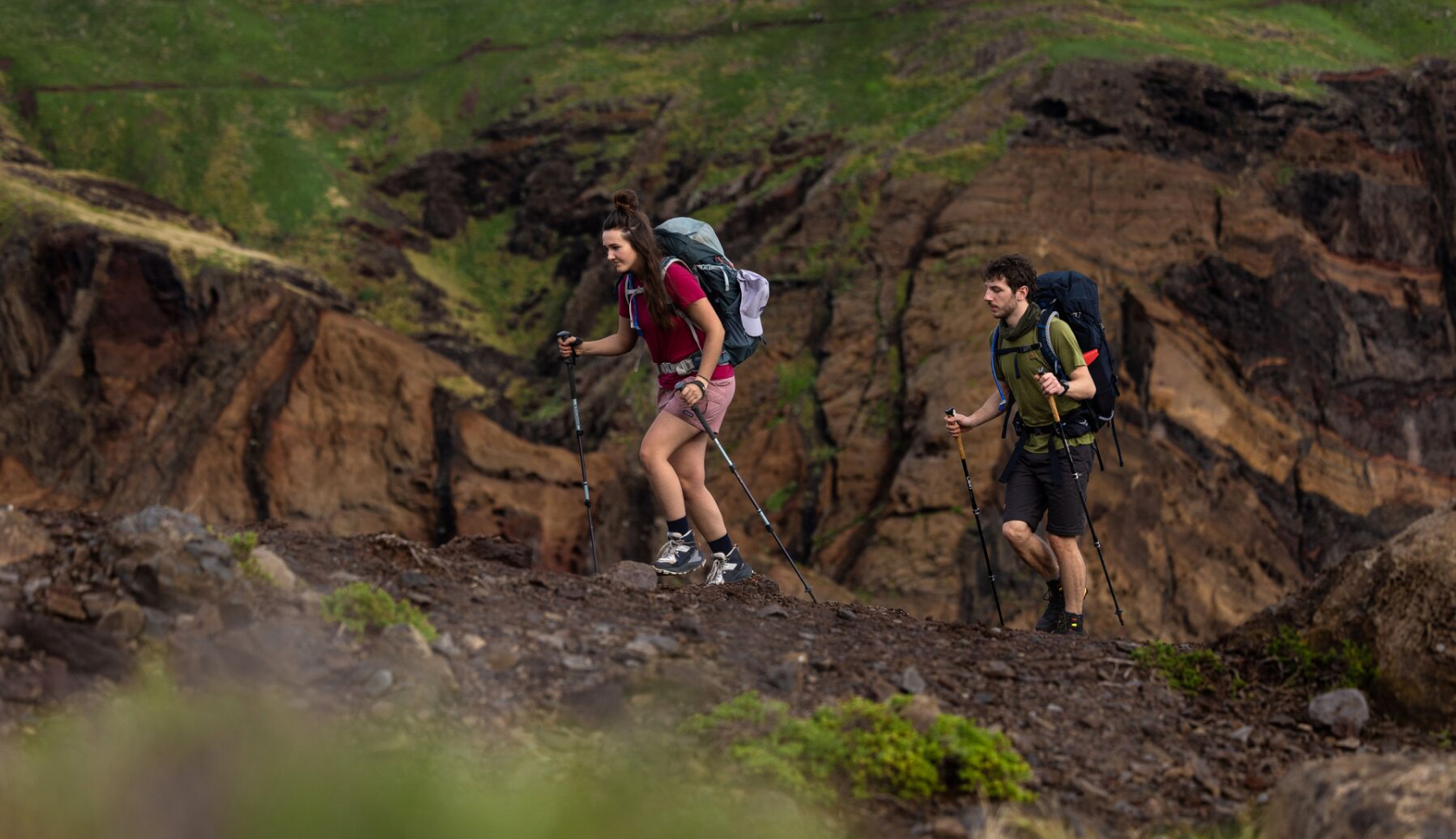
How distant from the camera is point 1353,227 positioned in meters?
36.4

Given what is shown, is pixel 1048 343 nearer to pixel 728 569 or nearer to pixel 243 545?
pixel 728 569

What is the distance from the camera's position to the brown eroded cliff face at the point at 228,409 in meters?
31.4

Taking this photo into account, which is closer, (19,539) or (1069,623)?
(19,539)

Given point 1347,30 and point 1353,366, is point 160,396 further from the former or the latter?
point 1347,30

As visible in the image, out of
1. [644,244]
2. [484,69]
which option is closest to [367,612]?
[644,244]

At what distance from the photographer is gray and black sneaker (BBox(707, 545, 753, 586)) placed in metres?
8.95

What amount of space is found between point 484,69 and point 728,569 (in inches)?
1760

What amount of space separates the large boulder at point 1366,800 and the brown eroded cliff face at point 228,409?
26084mm

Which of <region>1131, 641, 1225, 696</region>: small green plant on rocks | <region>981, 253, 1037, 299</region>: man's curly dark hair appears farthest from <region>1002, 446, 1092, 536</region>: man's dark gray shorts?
<region>1131, 641, 1225, 696</region>: small green plant on rocks

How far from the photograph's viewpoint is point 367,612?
6051 mm

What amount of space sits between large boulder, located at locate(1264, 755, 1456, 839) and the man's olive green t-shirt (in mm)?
4413

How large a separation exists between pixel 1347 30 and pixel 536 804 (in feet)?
160

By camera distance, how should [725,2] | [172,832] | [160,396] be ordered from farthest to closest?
[725,2] < [160,396] < [172,832]

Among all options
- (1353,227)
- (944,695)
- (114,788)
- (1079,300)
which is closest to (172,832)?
(114,788)
